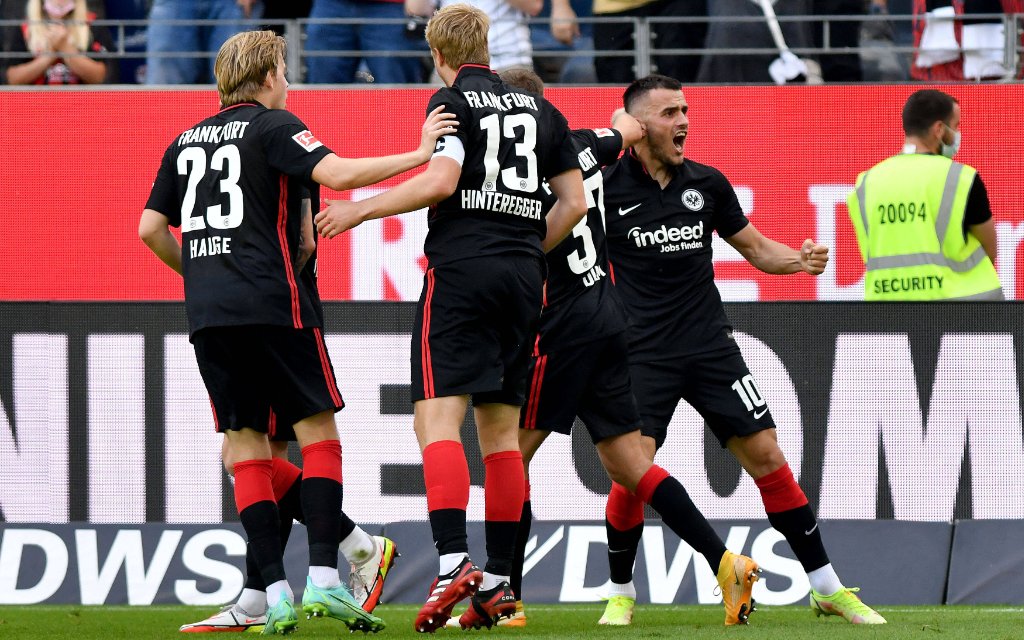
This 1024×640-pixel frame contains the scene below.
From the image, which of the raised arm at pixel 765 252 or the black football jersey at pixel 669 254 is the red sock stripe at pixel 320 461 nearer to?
the black football jersey at pixel 669 254

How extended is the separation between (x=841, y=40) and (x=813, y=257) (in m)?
4.36

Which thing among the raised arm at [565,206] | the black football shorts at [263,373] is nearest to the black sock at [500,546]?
the black football shorts at [263,373]

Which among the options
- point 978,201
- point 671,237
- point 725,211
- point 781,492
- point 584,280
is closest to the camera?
point 584,280

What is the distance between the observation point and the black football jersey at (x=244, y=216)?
504 centimetres

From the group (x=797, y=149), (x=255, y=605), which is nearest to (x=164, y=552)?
(x=255, y=605)

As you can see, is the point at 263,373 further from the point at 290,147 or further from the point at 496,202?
the point at 496,202

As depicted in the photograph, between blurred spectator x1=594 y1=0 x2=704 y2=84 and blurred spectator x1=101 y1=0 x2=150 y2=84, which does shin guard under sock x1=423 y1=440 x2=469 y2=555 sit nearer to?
blurred spectator x1=594 y1=0 x2=704 y2=84

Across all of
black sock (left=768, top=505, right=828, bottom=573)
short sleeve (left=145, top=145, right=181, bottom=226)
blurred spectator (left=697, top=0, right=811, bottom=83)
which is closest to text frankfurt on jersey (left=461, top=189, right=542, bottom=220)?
short sleeve (left=145, top=145, right=181, bottom=226)

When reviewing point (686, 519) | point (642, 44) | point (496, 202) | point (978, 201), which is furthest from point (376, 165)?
point (642, 44)

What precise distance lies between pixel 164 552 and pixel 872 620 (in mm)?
3387

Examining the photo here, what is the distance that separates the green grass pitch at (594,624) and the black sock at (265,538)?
0.76 feet

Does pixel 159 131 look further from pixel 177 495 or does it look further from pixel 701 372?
pixel 701 372

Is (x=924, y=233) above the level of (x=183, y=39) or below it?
below

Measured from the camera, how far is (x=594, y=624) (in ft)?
19.2
